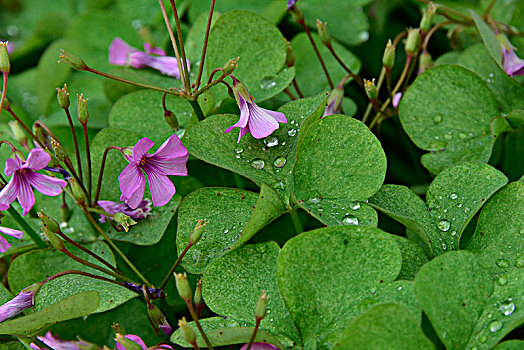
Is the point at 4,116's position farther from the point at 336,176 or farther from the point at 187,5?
the point at 336,176

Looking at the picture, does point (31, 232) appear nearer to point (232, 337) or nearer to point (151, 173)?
point (151, 173)

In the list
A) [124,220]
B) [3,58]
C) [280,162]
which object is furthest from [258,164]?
[3,58]

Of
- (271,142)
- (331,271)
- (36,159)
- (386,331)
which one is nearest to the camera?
(386,331)

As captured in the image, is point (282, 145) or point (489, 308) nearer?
point (489, 308)

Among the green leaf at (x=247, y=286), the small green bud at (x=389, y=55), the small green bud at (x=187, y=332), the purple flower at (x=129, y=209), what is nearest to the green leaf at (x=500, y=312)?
the green leaf at (x=247, y=286)

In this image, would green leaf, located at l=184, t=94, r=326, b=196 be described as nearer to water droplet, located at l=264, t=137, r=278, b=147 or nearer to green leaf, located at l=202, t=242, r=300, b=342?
water droplet, located at l=264, t=137, r=278, b=147

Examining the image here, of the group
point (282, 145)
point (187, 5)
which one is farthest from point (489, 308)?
point (187, 5)

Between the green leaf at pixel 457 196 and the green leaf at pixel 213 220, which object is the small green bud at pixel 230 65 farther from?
the green leaf at pixel 457 196
